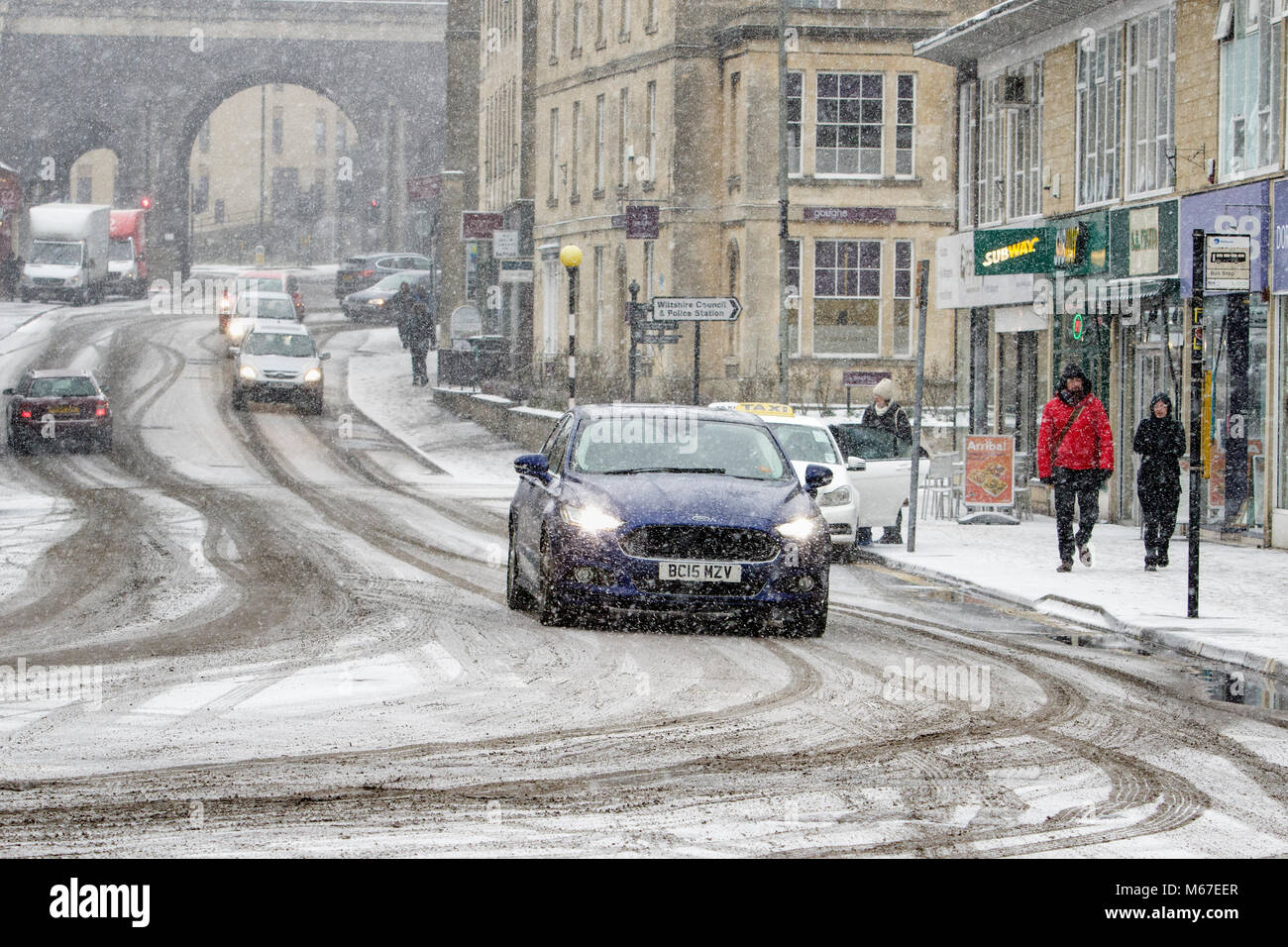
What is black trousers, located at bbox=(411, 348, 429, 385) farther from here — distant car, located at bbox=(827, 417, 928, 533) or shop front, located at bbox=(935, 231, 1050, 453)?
distant car, located at bbox=(827, 417, 928, 533)

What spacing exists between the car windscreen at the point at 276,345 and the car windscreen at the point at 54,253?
2662cm

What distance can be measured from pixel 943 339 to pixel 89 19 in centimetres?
5593

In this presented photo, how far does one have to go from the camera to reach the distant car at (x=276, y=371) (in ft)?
144

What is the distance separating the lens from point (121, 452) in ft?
120

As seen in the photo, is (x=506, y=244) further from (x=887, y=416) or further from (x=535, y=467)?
(x=535, y=467)

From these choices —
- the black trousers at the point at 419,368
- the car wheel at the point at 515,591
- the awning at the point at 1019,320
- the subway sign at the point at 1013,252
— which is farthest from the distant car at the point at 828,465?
the black trousers at the point at 419,368

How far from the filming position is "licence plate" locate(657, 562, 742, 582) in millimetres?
13148

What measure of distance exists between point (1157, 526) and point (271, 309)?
37976 mm

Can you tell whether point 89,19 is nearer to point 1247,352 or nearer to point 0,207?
point 0,207

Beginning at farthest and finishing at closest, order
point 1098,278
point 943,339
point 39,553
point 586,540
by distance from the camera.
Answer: point 943,339 → point 1098,278 → point 39,553 → point 586,540

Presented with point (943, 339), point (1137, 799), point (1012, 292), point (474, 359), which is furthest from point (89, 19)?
point (1137, 799)

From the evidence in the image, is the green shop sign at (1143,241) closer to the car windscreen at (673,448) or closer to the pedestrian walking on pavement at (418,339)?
the car windscreen at (673,448)

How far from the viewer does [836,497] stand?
2078cm
